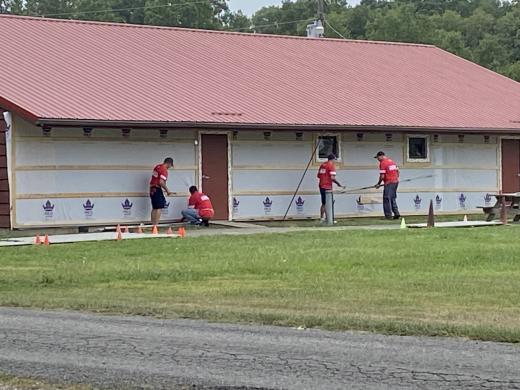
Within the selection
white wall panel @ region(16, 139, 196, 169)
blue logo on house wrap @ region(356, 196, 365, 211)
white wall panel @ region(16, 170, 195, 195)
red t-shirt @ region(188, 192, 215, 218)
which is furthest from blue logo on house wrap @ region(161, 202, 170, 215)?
blue logo on house wrap @ region(356, 196, 365, 211)

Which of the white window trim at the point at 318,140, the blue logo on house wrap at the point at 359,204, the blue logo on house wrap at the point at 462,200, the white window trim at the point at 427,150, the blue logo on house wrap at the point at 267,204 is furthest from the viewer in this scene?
the blue logo on house wrap at the point at 462,200

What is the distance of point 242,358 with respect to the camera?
9086 millimetres

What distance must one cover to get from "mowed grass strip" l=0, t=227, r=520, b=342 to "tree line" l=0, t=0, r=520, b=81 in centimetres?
4759

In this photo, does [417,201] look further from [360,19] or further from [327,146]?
[360,19]

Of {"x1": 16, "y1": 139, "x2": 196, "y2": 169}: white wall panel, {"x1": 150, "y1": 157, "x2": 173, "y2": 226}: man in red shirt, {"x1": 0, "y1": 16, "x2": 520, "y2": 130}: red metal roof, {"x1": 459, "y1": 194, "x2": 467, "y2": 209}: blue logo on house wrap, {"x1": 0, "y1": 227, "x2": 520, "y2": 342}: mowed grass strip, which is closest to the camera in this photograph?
{"x1": 0, "y1": 227, "x2": 520, "y2": 342}: mowed grass strip

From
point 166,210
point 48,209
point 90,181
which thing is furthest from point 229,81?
point 48,209

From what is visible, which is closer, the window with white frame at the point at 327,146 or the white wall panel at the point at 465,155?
the window with white frame at the point at 327,146

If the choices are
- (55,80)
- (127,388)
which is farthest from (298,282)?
(55,80)

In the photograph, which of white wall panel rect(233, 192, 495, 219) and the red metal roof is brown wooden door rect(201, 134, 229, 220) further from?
the red metal roof

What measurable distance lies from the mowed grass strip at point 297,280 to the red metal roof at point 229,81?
19.7 feet

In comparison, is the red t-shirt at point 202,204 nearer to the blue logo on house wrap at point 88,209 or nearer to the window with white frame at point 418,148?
the blue logo on house wrap at point 88,209

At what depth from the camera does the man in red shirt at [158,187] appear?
25.7 meters

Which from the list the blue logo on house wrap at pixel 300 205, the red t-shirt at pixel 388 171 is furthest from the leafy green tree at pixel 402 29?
the blue logo on house wrap at pixel 300 205

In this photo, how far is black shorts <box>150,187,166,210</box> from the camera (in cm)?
2578
